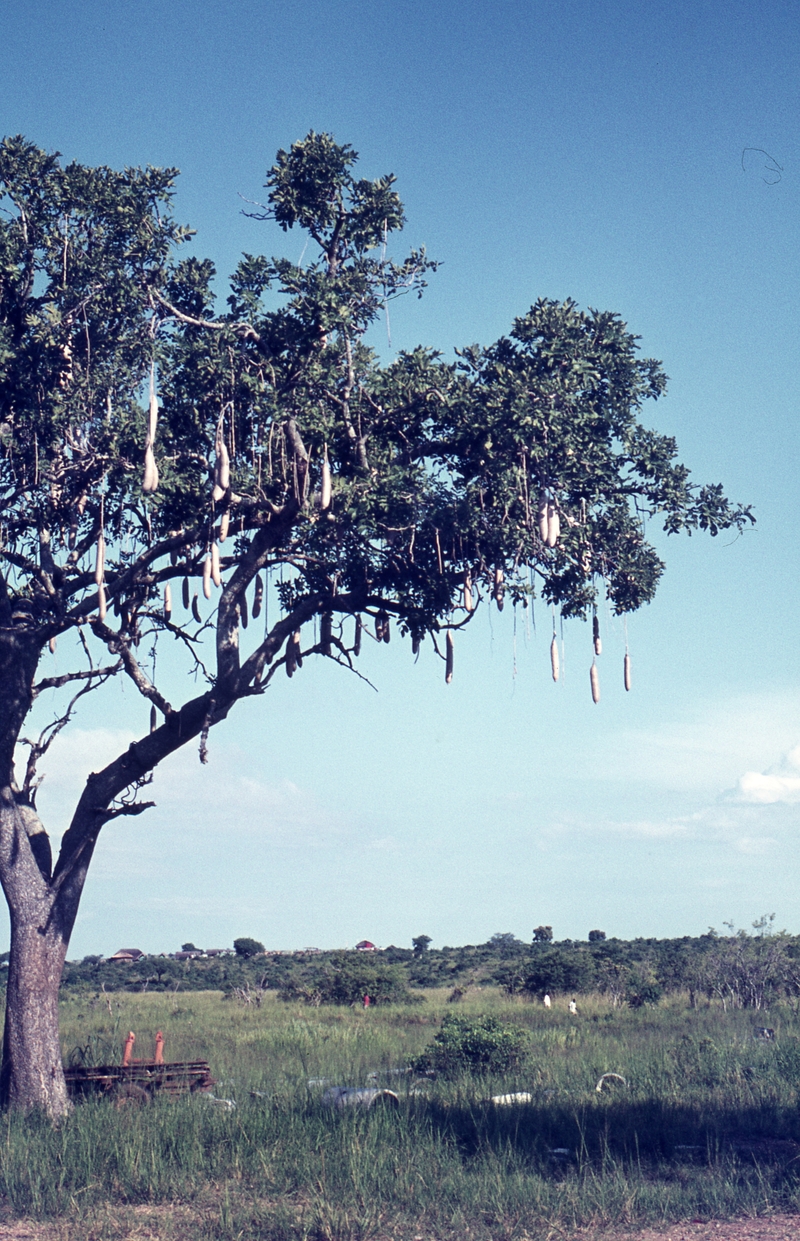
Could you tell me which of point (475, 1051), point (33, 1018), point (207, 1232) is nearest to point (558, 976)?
point (475, 1051)

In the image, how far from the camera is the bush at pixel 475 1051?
1691 cm

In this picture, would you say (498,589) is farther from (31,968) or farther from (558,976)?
(558,976)

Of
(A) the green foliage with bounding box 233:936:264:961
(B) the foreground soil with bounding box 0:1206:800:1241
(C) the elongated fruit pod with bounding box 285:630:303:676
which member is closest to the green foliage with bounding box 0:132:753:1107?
(C) the elongated fruit pod with bounding box 285:630:303:676

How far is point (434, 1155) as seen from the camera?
9.85 m

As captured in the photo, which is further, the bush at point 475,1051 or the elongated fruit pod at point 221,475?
the bush at point 475,1051

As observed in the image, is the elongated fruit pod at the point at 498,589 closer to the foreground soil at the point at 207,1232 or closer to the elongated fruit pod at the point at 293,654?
the elongated fruit pod at the point at 293,654

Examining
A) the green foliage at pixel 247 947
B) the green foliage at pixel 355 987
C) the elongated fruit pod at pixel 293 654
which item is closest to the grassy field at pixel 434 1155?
the elongated fruit pod at pixel 293 654

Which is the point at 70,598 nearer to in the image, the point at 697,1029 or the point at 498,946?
the point at 697,1029

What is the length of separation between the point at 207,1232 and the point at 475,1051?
9.80 metres

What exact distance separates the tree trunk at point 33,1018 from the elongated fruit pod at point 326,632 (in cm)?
480

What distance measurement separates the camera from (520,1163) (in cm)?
984

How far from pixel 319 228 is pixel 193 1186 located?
10.6 metres

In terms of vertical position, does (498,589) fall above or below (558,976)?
above

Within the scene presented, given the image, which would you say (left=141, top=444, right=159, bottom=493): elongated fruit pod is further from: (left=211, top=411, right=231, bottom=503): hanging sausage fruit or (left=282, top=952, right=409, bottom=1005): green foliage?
(left=282, top=952, right=409, bottom=1005): green foliage
